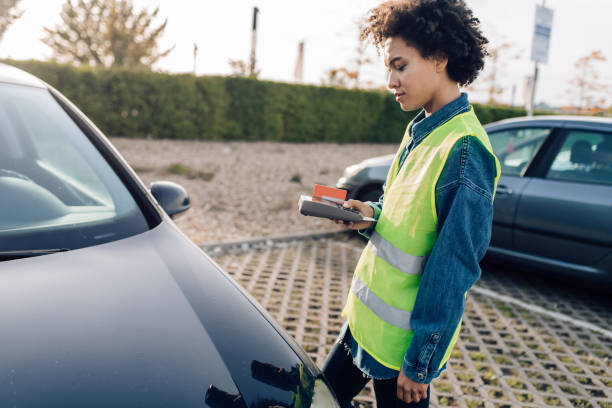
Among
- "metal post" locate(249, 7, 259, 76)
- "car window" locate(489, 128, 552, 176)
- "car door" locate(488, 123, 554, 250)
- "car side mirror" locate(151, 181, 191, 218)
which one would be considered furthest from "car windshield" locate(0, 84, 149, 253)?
"metal post" locate(249, 7, 259, 76)

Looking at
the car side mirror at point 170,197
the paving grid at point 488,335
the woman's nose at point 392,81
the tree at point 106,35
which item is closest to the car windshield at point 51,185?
the car side mirror at point 170,197

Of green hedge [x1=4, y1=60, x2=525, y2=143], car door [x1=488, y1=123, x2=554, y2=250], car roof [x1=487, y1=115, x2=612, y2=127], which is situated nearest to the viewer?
car roof [x1=487, y1=115, x2=612, y2=127]

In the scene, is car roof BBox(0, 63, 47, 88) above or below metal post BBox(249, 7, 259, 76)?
below

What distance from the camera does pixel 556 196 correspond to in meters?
3.99

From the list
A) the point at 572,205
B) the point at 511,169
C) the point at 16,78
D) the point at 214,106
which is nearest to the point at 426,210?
the point at 16,78

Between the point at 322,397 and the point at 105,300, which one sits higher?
the point at 105,300

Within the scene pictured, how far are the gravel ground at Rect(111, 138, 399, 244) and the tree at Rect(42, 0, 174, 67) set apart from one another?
1269 cm

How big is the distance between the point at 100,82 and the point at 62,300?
41.5 feet

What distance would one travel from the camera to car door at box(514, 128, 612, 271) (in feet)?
12.3

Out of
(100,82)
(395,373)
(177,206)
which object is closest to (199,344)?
(395,373)

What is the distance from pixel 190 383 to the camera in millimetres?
1233

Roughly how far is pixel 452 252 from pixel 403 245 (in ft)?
0.52

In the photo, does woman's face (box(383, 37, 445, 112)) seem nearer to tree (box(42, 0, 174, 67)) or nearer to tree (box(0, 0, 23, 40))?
tree (box(42, 0, 174, 67))

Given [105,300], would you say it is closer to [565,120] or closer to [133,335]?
[133,335]
